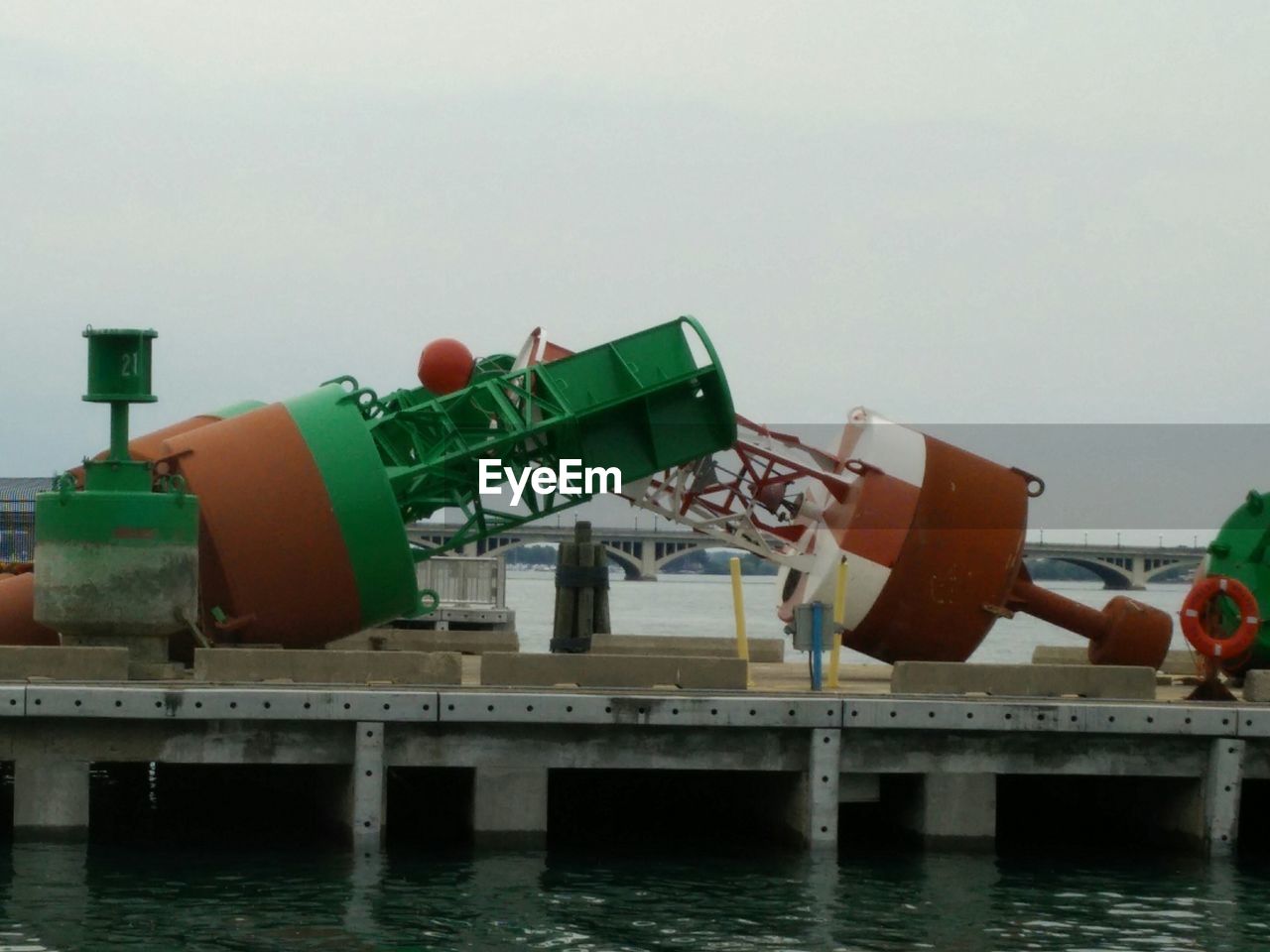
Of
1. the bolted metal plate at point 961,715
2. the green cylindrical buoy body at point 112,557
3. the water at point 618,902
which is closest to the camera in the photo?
the water at point 618,902

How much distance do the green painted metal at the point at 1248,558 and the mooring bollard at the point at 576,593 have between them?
793 centimetres

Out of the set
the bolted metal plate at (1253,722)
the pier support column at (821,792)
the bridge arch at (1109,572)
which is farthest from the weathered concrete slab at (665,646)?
the bridge arch at (1109,572)

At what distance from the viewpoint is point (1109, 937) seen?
17.2 metres

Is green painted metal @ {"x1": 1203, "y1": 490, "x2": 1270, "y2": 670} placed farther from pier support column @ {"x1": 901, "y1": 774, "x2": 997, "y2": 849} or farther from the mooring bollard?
the mooring bollard

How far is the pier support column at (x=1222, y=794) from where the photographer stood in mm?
20281

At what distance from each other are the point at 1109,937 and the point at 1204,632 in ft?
26.7

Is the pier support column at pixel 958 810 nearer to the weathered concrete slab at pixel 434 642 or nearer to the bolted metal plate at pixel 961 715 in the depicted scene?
the bolted metal plate at pixel 961 715

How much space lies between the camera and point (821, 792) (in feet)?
65.7

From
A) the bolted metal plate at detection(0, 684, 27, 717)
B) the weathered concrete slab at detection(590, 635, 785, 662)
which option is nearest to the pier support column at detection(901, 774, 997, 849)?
the weathered concrete slab at detection(590, 635, 785, 662)

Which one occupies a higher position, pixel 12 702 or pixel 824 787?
pixel 12 702

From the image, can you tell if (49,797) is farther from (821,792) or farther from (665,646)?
(665,646)

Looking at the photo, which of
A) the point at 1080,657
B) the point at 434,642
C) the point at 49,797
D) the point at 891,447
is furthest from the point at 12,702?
the point at 1080,657

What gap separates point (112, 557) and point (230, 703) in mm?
2927

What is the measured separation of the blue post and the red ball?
607cm
